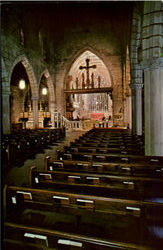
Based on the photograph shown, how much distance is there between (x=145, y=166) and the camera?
346 cm

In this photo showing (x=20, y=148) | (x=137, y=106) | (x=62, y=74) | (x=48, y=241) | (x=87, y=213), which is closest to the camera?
(x=48, y=241)

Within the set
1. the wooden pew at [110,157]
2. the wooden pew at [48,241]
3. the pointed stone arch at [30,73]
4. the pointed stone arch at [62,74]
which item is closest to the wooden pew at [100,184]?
the wooden pew at [48,241]

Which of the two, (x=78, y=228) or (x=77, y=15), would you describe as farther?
(x=77, y=15)

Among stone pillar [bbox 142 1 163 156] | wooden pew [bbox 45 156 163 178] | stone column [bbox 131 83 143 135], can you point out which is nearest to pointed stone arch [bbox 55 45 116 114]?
stone column [bbox 131 83 143 135]

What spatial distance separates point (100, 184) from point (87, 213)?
2.07ft

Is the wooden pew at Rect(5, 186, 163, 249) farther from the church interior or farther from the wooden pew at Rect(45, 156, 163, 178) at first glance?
the wooden pew at Rect(45, 156, 163, 178)

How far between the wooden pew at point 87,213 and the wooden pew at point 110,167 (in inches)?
49.7

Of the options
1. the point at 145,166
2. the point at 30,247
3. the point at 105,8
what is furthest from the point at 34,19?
the point at 30,247

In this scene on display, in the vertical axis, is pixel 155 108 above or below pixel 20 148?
above

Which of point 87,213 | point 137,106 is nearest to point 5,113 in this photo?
point 137,106

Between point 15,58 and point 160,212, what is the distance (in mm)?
13563

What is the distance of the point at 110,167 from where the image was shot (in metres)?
3.64

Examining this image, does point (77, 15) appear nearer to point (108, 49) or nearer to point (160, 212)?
point (108, 49)

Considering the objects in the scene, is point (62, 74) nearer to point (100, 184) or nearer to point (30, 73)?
point (30, 73)
